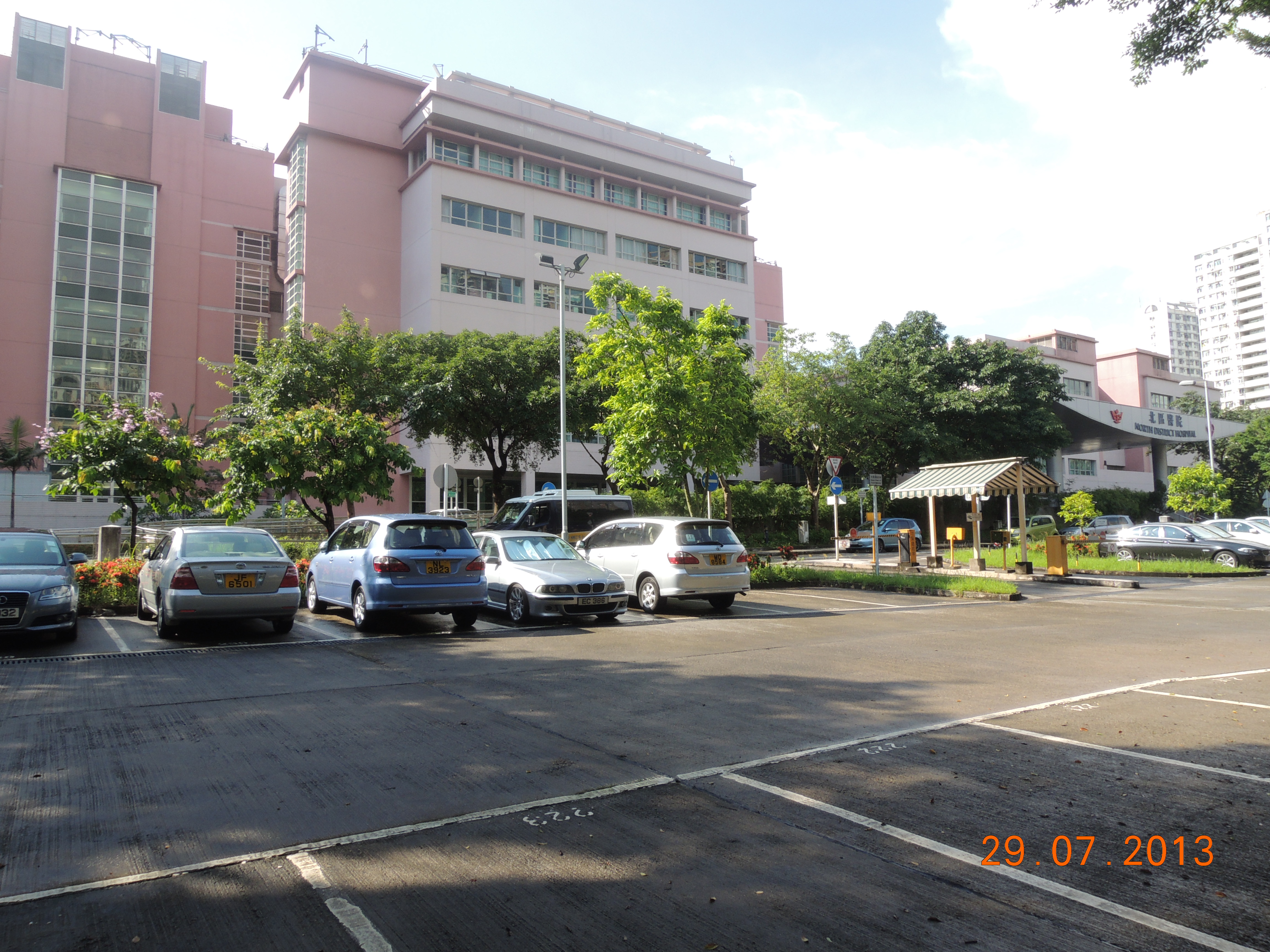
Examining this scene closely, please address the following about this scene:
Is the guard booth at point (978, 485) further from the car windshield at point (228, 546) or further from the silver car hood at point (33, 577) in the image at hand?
the silver car hood at point (33, 577)

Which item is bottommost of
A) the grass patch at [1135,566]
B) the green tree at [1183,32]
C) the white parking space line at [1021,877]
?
the white parking space line at [1021,877]

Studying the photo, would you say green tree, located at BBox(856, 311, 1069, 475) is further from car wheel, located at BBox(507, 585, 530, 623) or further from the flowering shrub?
the flowering shrub

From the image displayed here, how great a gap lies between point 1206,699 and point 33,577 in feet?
40.4

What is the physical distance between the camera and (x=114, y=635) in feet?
35.0

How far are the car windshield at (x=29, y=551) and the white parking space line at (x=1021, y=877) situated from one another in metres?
9.89

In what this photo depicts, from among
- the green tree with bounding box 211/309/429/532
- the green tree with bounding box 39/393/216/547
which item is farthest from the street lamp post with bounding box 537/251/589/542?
the green tree with bounding box 39/393/216/547

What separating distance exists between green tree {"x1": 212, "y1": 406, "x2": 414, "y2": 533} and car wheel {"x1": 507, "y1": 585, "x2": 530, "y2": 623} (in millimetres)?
5485

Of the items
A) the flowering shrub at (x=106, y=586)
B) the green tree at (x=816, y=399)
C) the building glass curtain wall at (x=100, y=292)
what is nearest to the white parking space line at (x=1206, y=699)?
the flowering shrub at (x=106, y=586)

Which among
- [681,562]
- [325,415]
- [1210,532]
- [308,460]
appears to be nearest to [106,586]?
[308,460]

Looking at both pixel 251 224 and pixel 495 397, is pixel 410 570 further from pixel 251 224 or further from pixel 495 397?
pixel 251 224

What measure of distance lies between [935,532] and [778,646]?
621 inches

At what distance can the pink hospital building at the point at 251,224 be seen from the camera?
41.2m

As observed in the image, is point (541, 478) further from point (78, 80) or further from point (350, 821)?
point (350, 821)

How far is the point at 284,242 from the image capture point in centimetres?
5325
